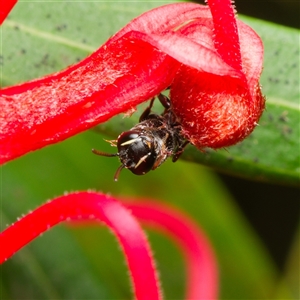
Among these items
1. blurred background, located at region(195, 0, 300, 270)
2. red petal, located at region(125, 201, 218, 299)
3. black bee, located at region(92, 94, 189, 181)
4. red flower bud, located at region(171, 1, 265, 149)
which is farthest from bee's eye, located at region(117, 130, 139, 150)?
blurred background, located at region(195, 0, 300, 270)

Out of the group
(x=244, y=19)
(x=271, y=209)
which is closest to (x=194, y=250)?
(x=244, y=19)

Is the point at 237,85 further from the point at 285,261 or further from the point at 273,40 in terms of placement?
the point at 285,261

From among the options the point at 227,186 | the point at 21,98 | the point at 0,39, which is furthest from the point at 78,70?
the point at 227,186

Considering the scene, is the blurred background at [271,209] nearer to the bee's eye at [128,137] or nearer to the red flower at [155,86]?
the bee's eye at [128,137]

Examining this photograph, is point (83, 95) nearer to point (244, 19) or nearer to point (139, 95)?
point (139, 95)

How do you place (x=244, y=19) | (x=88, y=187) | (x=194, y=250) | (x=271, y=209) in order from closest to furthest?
1. (x=244, y=19)
2. (x=194, y=250)
3. (x=88, y=187)
4. (x=271, y=209)

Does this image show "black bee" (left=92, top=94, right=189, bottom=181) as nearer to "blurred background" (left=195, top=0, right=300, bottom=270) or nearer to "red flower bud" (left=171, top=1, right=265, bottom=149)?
"red flower bud" (left=171, top=1, right=265, bottom=149)
